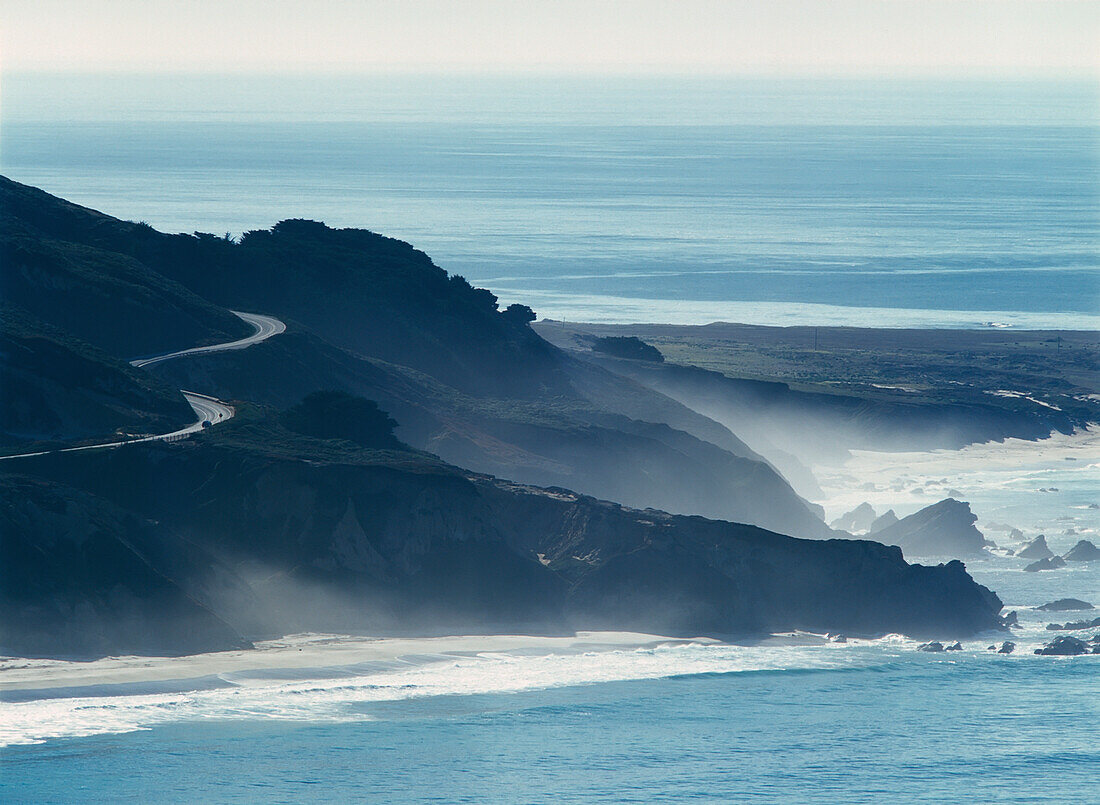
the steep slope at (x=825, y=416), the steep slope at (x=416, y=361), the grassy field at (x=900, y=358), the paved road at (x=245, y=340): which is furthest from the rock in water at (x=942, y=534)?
the grassy field at (x=900, y=358)

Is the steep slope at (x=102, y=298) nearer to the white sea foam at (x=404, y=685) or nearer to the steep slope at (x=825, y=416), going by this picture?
the white sea foam at (x=404, y=685)

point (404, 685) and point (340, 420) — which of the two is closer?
point (404, 685)

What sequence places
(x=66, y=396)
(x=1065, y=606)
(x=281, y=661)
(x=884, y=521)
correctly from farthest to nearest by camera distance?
(x=884, y=521) < (x=1065, y=606) < (x=66, y=396) < (x=281, y=661)

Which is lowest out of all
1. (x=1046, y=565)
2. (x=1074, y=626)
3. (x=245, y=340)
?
(x=1074, y=626)

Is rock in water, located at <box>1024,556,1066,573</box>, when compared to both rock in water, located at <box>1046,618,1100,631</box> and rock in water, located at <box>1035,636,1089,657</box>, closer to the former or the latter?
rock in water, located at <box>1046,618,1100,631</box>

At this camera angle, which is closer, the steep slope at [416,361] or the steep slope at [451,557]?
the steep slope at [451,557]

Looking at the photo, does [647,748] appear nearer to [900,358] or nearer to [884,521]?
[884,521]

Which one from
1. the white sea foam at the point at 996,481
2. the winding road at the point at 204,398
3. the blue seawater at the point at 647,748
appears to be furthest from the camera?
the white sea foam at the point at 996,481

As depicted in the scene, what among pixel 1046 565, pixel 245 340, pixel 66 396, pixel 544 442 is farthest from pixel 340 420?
pixel 1046 565
